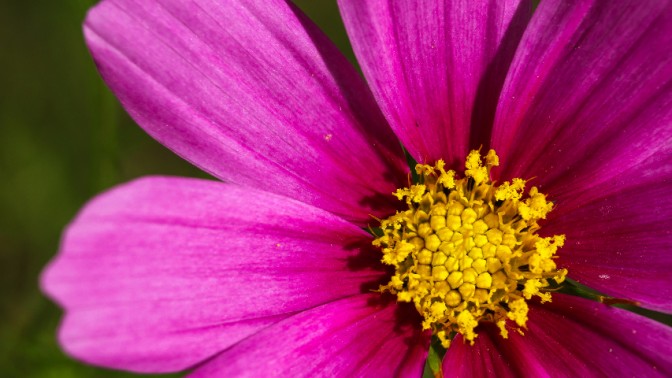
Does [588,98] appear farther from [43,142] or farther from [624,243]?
[43,142]

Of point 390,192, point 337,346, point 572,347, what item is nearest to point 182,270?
point 337,346

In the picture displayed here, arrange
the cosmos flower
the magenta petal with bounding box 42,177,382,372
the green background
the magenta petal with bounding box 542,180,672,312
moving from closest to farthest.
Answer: the magenta petal with bounding box 42,177,382,372 < the cosmos flower < the magenta petal with bounding box 542,180,672,312 < the green background

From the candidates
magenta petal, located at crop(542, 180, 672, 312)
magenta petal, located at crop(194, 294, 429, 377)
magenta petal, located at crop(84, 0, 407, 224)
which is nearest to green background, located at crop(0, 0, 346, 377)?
magenta petal, located at crop(84, 0, 407, 224)

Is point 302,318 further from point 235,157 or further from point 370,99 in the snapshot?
point 370,99

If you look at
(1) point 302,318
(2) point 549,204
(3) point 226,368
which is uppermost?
(2) point 549,204

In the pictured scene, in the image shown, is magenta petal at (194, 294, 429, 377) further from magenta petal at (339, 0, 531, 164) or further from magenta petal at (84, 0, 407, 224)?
magenta petal at (339, 0, 531, 164)

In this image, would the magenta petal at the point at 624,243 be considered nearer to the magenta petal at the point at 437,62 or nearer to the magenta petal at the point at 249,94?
the magenta petal at the point at 437,62

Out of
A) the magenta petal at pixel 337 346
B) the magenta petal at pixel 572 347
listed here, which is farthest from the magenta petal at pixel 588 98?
the magenta petal at pixel 337 346

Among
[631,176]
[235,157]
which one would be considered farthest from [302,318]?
[631,176]
